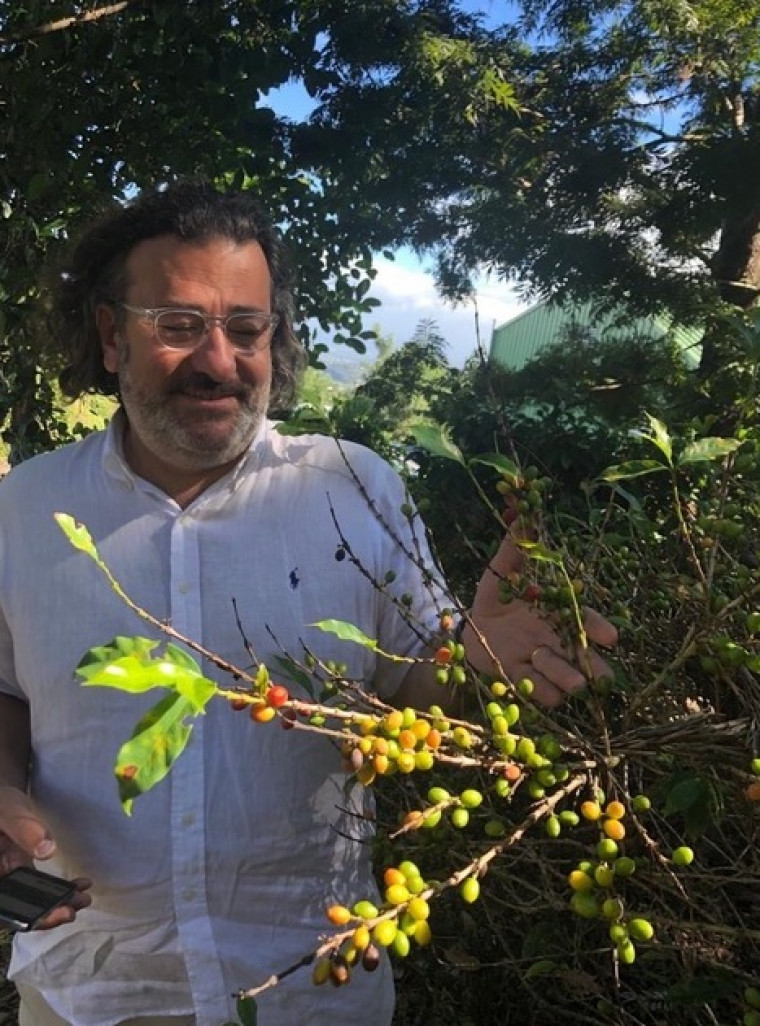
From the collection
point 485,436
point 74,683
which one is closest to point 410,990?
point 74,683

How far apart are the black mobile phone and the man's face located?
745 mm

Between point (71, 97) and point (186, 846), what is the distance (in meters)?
2.89

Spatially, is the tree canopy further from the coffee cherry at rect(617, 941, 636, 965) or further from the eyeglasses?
the coffee cherry at rect(617, 941, 636, 965)

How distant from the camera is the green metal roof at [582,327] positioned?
369cm

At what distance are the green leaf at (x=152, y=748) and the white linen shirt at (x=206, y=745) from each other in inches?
33.1

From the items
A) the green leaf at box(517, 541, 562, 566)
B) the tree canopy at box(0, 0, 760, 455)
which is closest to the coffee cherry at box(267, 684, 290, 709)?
the green leaf at box(517, 541, 562, 566)

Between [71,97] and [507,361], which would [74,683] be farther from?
[507,361]

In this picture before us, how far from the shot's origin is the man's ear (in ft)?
6.00

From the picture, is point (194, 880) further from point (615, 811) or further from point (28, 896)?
point (615, 811)

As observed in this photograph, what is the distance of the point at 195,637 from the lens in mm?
1503

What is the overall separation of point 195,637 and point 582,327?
3.09 meters

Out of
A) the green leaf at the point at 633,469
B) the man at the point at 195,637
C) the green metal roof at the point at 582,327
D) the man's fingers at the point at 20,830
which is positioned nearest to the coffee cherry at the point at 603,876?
the green leaf at the point at 633,469

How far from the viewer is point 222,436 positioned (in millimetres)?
1606

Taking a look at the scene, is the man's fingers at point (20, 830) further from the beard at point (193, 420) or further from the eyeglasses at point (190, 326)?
the eyeglasses at point (190, 326)
